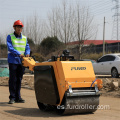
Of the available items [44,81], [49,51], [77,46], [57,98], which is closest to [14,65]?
[44,81]

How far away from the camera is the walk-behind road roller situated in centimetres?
596

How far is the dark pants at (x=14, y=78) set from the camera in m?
7.97

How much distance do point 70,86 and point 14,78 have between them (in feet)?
8.26

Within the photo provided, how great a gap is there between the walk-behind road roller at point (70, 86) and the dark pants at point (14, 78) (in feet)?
5.66

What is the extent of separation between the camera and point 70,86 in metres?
5.93

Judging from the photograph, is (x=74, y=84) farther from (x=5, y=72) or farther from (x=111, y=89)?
(x=5, y=72)

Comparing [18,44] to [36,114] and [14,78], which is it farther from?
[36,114]

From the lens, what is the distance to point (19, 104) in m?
7.84

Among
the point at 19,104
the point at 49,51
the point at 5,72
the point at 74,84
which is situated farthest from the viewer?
the point at 49,51

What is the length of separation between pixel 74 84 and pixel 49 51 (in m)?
36.3

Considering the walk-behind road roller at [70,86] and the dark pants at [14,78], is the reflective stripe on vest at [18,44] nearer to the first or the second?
the dark pants at [14,78]

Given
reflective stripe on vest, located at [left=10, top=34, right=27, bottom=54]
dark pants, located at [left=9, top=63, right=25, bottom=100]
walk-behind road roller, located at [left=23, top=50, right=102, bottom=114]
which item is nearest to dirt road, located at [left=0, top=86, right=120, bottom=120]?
walk-behind road roller, located at [left=23, top=50, right=102, bottom=114]

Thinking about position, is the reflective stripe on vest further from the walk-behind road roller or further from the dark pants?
the walk-behind road roller

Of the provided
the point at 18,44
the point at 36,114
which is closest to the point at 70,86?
the point at 36,114
